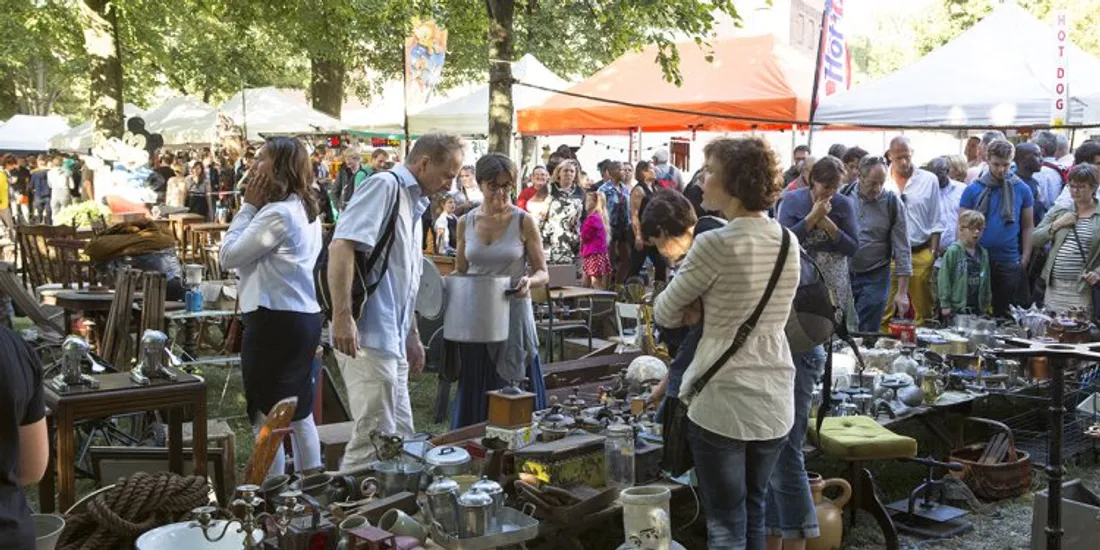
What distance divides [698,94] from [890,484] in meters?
7.57

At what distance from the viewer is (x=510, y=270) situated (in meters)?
5.19

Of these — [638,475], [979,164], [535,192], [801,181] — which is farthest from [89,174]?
[638,475]

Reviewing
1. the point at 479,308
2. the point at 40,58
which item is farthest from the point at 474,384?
the point at 40,58

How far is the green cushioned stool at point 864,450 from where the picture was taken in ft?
14.4

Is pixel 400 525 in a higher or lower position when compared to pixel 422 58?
lower

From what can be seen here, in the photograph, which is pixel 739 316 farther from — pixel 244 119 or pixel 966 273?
pixel 244 119

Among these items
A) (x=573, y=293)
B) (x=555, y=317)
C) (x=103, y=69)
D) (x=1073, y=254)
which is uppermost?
(x=103, y=69)

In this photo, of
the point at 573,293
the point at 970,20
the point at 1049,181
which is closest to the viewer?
the point at 573,293

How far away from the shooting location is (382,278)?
399 centimetres

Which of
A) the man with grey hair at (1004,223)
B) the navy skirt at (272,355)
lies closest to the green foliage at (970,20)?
the man with grey hair at (1004,223)

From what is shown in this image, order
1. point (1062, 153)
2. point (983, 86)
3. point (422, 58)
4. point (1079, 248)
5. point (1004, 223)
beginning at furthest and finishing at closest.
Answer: point (422, 58) < point (1062, 153) < point (983, 86) < point (1004, 223) < point (1079, 248)

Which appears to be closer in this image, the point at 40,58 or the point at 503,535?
the point at 503,535

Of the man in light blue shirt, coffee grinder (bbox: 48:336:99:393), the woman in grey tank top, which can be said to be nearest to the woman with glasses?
the woman in grey tank top

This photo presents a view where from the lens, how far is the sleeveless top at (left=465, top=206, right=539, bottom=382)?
514 cm
